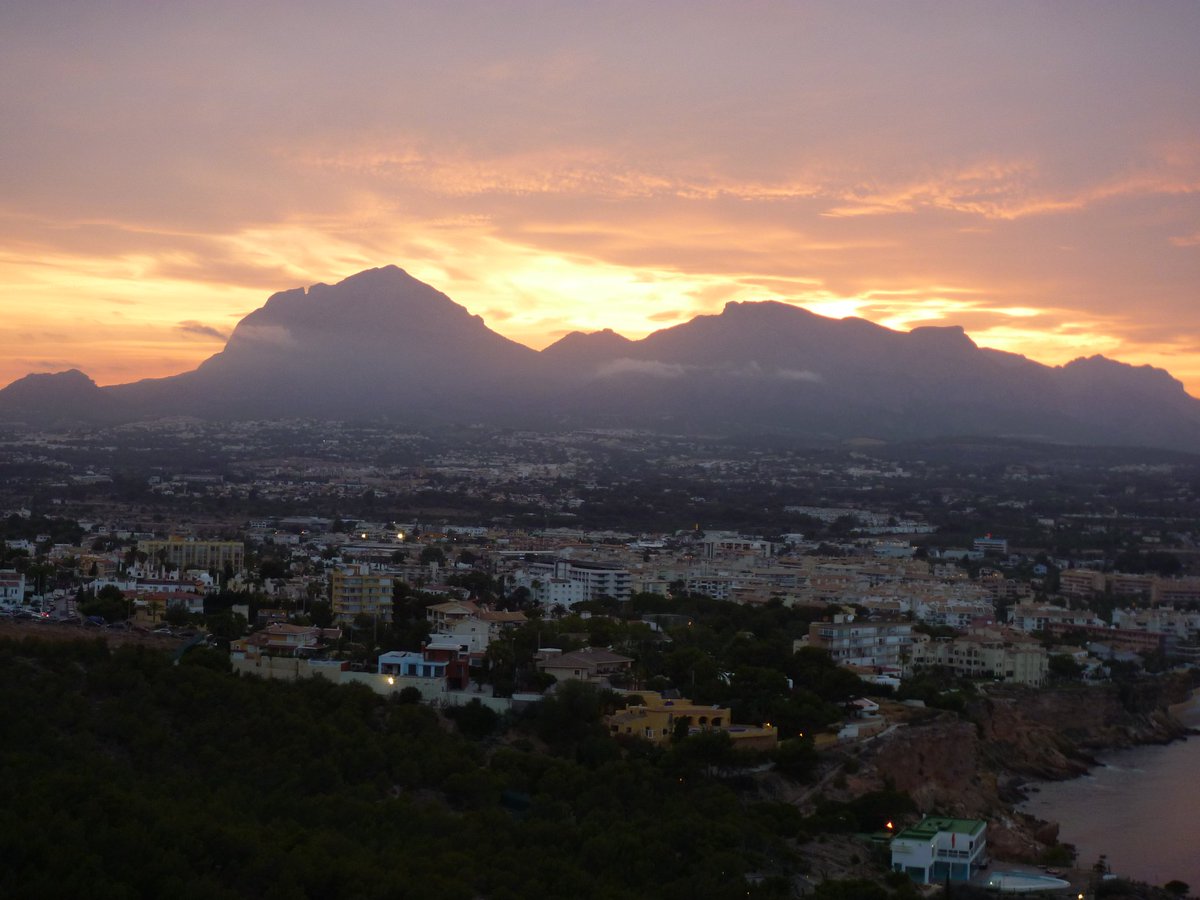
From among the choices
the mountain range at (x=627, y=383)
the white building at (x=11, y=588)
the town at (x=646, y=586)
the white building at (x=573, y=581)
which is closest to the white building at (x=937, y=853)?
the town at (x=646, y=586)

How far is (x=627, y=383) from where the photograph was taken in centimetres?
13925

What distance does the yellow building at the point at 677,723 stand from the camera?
18.9 meters

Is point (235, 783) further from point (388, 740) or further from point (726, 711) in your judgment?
point (726, 711)

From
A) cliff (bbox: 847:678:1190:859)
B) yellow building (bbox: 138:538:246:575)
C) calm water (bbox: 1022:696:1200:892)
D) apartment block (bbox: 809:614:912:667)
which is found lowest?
calm water (bbox: 1022:696:1200:892)

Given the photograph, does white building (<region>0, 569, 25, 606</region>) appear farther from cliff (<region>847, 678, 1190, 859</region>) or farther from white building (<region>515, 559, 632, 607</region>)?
cliff (<region>847, 678, 1190, 859</region>)

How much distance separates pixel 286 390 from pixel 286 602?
101m

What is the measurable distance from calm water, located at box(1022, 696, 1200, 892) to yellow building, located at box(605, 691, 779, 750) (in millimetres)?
3849

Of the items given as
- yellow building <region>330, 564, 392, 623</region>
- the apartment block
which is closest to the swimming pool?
the apartment block

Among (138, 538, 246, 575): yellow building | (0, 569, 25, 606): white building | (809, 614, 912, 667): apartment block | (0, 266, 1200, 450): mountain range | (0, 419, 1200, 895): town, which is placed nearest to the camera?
(0, 419, 1200, 895): town

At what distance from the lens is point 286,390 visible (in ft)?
414

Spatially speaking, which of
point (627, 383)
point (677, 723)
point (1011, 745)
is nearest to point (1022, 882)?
point (677, 723)

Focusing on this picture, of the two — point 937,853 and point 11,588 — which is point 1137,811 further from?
point 11,588

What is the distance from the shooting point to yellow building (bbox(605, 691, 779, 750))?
18.9 m

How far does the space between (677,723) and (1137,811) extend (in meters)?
6.85
